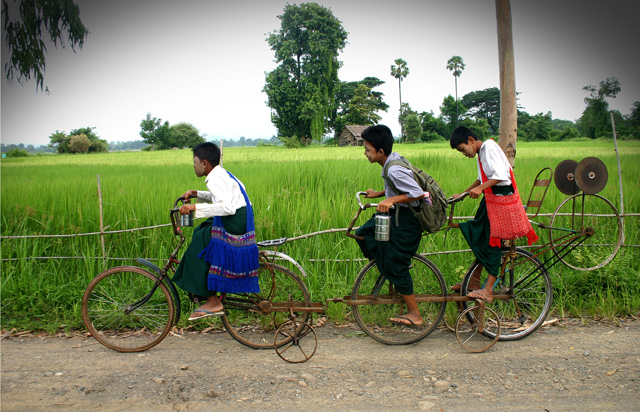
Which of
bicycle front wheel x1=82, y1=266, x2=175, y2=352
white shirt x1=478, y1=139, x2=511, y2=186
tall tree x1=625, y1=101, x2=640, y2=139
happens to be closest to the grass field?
bicycle front wheel x1=82, y1=266, x2=175, y2=352

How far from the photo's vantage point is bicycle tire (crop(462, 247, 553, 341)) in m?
3.34

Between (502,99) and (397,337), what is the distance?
293 cm

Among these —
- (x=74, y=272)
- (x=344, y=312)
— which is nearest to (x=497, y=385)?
(x=344, y=312)

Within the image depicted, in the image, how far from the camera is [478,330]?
10.4 feet

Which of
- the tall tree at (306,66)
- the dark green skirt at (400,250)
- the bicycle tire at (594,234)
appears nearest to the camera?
the dark green skirt at (400,250)

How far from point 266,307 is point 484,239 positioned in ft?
5.96

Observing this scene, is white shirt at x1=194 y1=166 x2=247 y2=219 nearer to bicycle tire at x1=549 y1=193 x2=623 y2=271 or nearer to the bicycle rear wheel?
the bicycle rear wheel

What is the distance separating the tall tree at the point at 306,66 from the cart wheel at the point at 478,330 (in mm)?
16298

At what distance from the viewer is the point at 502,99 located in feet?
15.0

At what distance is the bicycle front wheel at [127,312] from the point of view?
10.3ft

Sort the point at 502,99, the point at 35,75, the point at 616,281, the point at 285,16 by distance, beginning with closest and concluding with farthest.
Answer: the point at 616,281, the point at 502,99, the point at 35,75, the point at 285,16

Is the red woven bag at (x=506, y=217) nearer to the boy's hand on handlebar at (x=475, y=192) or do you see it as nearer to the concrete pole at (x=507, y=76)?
the boy's hand on handlebar at (x=475, y=192)

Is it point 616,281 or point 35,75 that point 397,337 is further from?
point 35,75

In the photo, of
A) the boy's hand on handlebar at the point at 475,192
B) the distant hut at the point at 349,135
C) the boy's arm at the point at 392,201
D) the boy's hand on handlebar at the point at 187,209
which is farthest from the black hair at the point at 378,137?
the distant hut at the point at 349,135
